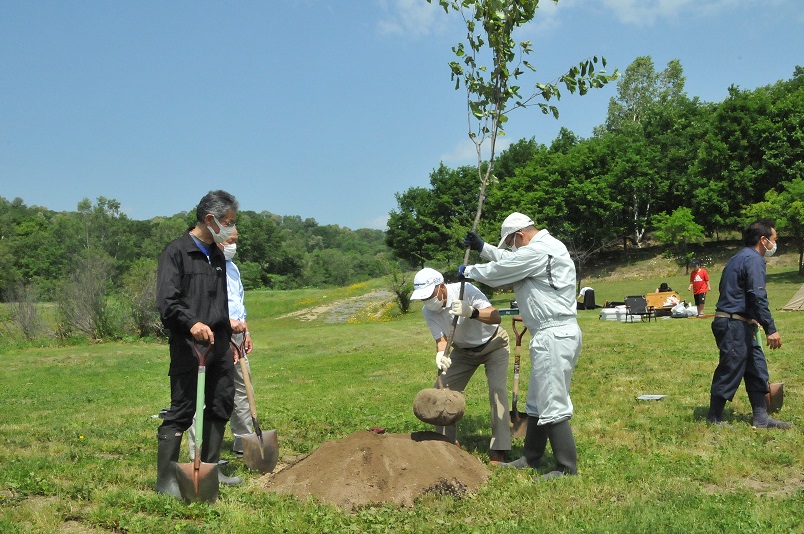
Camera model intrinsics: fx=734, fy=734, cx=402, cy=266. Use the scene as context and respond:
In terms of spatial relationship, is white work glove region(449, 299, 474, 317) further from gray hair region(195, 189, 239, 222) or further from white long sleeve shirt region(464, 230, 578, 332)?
gray hair region(195, 189, 239, 222)

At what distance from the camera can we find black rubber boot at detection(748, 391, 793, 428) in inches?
328

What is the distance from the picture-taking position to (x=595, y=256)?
64562 millimetres

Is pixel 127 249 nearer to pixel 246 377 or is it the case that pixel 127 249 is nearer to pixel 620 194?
pixel 620 194

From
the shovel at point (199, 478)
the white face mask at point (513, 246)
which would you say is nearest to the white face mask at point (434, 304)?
the white face mask at point (513, 246)

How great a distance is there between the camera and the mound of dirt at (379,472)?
6.03m

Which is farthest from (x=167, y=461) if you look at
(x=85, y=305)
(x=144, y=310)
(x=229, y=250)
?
(x=85, y=305)

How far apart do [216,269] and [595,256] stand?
61.2 meters

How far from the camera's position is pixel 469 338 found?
757 cm

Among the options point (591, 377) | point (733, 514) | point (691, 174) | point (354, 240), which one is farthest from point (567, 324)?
point (354, 240)

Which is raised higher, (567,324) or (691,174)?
(691,174)

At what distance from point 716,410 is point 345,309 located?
146 ft

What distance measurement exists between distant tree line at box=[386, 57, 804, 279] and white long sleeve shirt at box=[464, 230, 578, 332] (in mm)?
37061

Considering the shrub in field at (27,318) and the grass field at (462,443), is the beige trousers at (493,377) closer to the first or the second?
the grass field at (462,443)

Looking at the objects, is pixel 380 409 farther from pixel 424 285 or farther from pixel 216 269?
pixel 216 269
